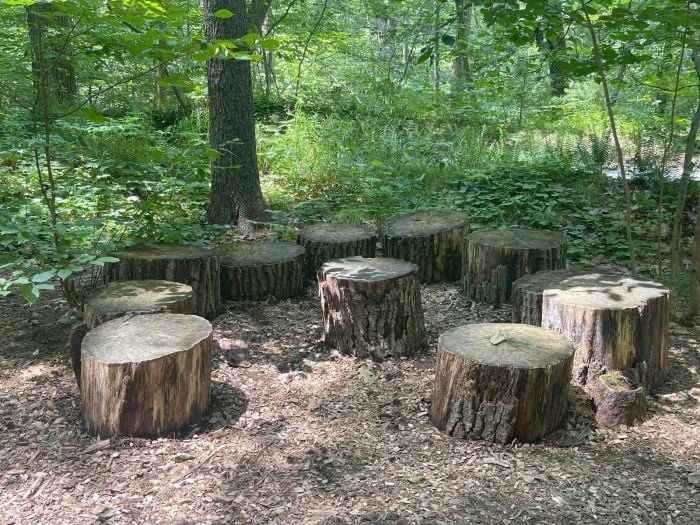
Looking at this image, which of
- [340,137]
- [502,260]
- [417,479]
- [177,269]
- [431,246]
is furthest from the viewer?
[340,137]

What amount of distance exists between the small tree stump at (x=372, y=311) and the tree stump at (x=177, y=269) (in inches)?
39.9

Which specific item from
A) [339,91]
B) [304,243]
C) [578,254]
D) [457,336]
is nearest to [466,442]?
[457,336]

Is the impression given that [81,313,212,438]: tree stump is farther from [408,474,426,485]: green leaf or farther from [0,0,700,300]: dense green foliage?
[408,474,426,485]: green leaf

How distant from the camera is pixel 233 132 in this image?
6508 millimetres

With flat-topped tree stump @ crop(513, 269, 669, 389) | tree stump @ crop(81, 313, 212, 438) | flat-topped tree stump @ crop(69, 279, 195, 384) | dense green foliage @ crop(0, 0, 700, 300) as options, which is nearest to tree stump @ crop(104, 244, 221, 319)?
dense green foliage @ crop(0, 0, 700, 300)

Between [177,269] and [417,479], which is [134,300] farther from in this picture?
[417,479]

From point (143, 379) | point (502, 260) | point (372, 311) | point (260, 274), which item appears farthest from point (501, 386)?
point (260, 274)

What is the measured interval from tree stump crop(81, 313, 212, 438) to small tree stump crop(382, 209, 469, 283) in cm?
274

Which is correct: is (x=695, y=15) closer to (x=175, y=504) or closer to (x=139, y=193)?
(x=175, y=504)

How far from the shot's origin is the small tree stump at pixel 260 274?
521cm

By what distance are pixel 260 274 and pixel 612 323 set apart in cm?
283

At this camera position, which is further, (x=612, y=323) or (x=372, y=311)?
(x=372, y=311)

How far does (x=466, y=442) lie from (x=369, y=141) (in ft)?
22.8

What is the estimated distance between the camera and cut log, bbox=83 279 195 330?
3826 mm
